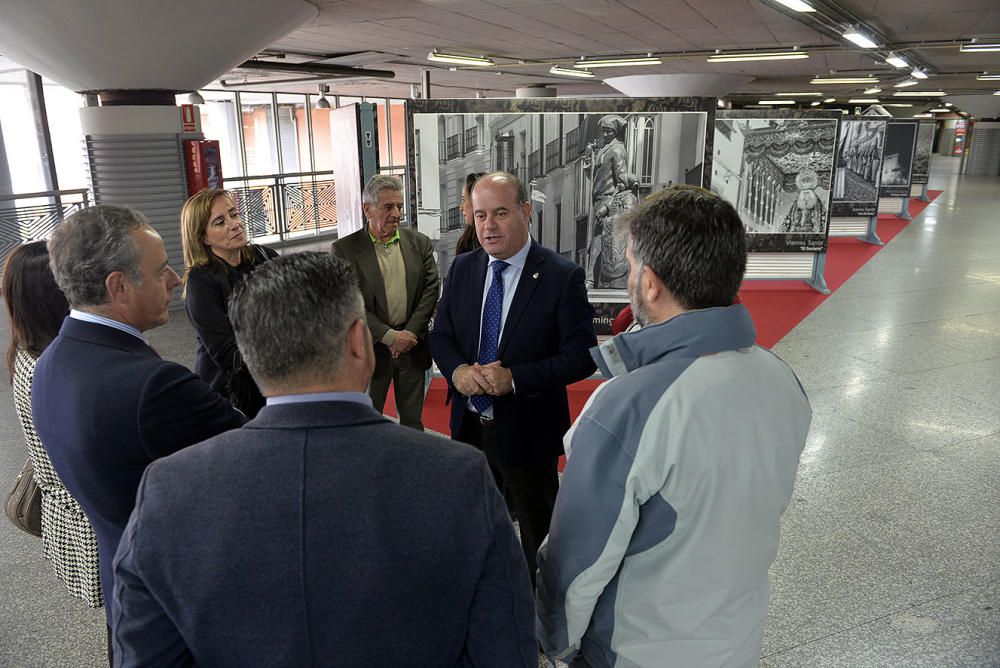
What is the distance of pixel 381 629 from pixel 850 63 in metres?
16.6

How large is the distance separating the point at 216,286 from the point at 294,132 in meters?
17.6

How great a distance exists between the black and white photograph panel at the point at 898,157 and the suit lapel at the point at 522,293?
1394 cm

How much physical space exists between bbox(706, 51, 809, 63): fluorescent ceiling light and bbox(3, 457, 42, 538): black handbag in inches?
537

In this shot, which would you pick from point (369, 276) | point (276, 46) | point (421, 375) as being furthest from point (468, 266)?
point (276, 46)

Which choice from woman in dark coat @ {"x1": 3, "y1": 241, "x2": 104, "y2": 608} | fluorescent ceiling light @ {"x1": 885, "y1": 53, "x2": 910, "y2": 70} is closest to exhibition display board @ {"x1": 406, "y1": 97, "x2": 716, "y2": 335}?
woman in dark coat @ {"x1": 3, "y1": 241, "x2": 104, "y2": 608}

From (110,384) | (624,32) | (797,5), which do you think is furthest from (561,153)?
(624,32)

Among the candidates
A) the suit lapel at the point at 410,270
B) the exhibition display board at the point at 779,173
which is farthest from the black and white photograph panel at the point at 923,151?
the suit lapel at the point at 410,270

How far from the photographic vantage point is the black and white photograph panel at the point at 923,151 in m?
17.5

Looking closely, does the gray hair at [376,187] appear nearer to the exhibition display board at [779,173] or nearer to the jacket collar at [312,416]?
the jacket collar at [312,416]

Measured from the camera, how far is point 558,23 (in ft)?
32.8

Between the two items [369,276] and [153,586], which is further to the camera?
[369,276]

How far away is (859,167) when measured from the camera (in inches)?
502

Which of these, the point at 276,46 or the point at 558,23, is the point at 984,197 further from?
the point at 276,46

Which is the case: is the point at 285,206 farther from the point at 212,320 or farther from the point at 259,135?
the point at 212,320
